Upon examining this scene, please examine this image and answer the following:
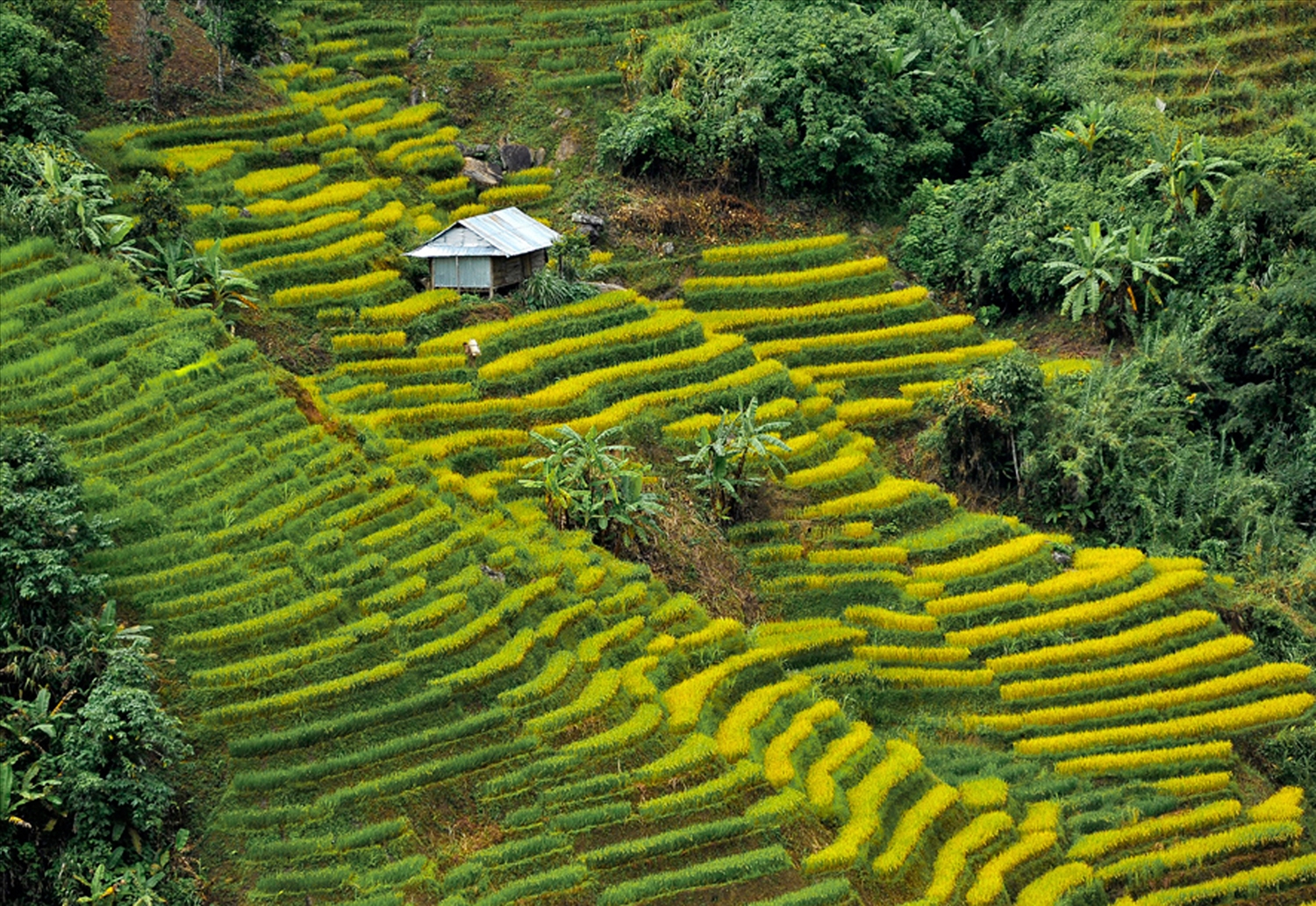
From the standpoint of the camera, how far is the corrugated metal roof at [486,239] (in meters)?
24.1

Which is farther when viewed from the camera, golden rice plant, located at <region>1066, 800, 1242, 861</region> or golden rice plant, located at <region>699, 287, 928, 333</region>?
golden rice plant, located at <region>699, 287, 928, 333</region>

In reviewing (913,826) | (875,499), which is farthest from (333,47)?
(913,826)

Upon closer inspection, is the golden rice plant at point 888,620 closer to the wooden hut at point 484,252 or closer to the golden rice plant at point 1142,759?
the golden rice plant at point 1142,759

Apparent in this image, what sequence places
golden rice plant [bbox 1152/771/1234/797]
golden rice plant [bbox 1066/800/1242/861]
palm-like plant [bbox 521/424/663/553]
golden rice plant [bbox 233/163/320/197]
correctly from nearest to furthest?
golden rice plant [bbox 1066/800/1242/861] → golden rice plant [bbox 1152/771/1234/797] → palm-like plant [bbox 521/424/663/553] → golden rice plant [bbox 233/163/320/197]

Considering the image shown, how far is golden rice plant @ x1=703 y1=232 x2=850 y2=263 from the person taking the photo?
2672cm

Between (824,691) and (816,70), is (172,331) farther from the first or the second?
(816,70)

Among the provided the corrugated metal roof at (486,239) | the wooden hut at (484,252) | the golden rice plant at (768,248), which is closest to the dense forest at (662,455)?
the golden rice plant at (768,248)

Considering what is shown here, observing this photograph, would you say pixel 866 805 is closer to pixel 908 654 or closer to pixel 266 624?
pixel 908 654

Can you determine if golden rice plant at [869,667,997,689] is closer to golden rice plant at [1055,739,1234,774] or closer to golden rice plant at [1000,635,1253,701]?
golden rice plant at [1000,635,1253,701]

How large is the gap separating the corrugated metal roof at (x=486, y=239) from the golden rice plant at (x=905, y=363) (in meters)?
5.07

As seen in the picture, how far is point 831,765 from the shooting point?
17.7 m

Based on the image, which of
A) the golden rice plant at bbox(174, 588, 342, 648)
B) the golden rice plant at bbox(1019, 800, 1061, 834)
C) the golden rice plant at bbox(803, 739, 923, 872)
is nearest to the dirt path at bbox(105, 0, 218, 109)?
the golden rice plant at bbox(174, 588, 342, 648)

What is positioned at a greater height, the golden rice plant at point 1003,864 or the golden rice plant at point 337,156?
the golden rice plant at point 337,156

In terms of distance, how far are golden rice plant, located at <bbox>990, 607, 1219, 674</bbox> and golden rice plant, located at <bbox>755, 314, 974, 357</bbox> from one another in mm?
6017
